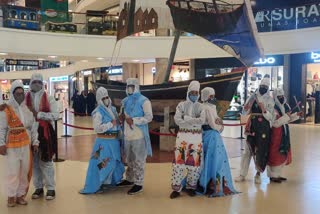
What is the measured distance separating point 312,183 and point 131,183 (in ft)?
9.03

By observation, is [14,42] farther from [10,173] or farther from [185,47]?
[10,173]

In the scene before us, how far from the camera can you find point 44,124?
5332 millimetres

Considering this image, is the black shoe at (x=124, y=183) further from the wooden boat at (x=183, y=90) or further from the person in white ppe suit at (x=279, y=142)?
the wooden boat at (x=183, y=90)

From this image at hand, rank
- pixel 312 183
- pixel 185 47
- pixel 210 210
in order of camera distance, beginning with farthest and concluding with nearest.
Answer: pixel 185 47 → pixel 312 183 → pixel 210 210

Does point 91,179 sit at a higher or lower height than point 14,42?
lower

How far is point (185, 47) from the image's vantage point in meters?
19.0

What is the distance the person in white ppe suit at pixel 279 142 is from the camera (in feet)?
20.3

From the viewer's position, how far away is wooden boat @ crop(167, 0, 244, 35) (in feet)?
34.2

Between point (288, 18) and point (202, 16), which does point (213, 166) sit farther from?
point (288, 18)

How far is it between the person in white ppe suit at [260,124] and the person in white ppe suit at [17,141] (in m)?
3.13

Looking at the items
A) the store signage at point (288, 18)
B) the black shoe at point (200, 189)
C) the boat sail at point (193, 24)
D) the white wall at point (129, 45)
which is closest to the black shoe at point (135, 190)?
the black shoe at point (200, 189)

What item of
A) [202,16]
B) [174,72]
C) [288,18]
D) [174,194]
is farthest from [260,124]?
[174,72]

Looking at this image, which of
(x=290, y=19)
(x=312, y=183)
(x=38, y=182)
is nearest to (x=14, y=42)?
(x=290, y=19)

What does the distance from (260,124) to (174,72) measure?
53.2ft
